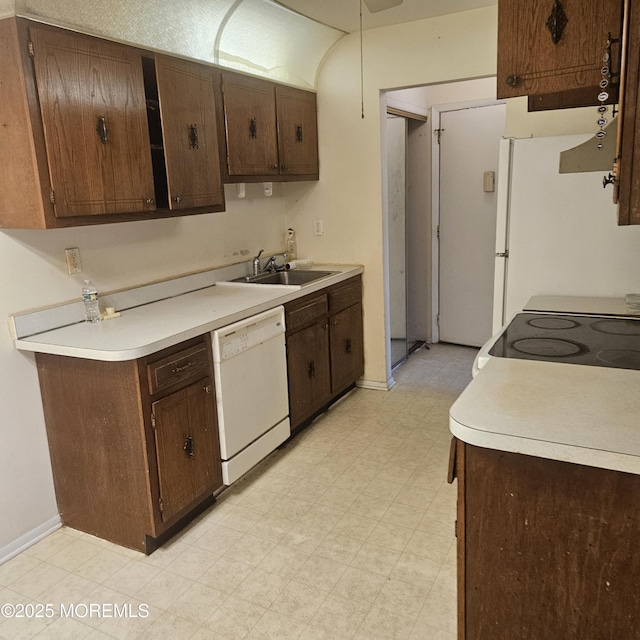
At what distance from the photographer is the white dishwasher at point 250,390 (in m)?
2.51

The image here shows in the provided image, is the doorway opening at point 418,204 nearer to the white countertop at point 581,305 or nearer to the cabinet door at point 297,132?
the cabinet door at point 297,132

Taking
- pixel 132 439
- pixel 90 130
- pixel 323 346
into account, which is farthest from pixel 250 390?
pixel 90 130

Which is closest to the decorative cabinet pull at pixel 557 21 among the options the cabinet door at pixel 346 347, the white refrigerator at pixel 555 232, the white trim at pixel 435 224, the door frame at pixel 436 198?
the white refrigerator at pixel 555 232

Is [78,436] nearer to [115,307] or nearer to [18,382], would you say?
[18,382]

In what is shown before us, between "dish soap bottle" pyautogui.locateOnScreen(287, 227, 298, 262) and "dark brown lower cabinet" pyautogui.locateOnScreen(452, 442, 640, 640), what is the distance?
284 cm

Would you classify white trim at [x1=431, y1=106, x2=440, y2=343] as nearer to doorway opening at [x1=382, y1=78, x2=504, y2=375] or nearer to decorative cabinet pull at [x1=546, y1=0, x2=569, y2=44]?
doorway opening at [x1=382, y1=78, x2=504, y2=375]

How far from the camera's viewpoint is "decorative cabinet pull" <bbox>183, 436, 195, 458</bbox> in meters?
2.33

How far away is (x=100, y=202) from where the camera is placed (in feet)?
7.24

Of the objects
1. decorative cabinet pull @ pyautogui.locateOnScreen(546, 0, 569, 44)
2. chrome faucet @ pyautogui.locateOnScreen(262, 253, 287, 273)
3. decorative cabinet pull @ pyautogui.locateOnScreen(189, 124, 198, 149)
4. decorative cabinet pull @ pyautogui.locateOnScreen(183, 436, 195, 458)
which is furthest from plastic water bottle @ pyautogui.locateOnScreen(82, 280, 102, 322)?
decorative cabinet pull @ pyautogui.locateOnScreen(546, 0, 569, 44)

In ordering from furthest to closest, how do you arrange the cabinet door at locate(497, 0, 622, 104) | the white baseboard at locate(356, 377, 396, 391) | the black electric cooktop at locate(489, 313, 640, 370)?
1. the white baseboard at locate(356, 377, 396, 391)
2. the black electric cooktop at locate(489, 313, 640, 370)
3. the cabinet door at locate(497, 0, 622, 104)

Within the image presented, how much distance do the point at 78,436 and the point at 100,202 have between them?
967 millimetres

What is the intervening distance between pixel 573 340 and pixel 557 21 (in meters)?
0.99

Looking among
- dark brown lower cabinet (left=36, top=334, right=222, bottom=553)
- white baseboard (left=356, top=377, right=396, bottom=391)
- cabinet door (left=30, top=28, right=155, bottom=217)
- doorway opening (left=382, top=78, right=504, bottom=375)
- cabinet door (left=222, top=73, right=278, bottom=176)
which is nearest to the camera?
cabinet door (left=30, top=28, right=155, bottom=217)

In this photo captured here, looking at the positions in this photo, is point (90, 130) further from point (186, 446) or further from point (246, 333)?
point (186, 446)
